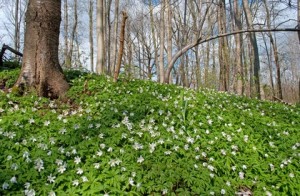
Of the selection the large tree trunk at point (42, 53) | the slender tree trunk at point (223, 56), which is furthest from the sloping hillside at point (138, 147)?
the slender tree trunk at point (223, 56)

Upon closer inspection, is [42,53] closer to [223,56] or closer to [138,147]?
[138,147]

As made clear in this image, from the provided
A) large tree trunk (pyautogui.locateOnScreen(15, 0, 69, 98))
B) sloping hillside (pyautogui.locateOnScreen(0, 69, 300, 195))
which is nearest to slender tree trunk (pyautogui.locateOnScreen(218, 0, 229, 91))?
sloping hillside (pyautogui.locateOnScreen(0, 69, 300, 195))

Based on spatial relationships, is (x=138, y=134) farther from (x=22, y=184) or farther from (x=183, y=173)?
(x=22, y=184)

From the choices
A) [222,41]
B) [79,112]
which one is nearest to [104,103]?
[79,112]

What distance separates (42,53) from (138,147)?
269 cm

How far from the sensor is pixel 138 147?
11.1 ft

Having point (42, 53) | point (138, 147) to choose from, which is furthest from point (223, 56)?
point (138, 147)

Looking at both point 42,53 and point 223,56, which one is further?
point 223,56

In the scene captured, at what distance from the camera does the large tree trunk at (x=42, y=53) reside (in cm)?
481

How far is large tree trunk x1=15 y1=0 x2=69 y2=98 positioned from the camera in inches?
189

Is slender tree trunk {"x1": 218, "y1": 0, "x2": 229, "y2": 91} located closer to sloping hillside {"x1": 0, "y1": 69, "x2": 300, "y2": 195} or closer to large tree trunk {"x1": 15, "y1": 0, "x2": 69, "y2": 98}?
sloping hillside {"x1": 0, "y1": 69, "x2": 300, "y2": 195}

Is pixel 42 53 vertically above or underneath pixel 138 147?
above

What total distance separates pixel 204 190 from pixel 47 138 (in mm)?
1936

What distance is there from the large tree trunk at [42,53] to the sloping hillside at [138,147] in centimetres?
30
